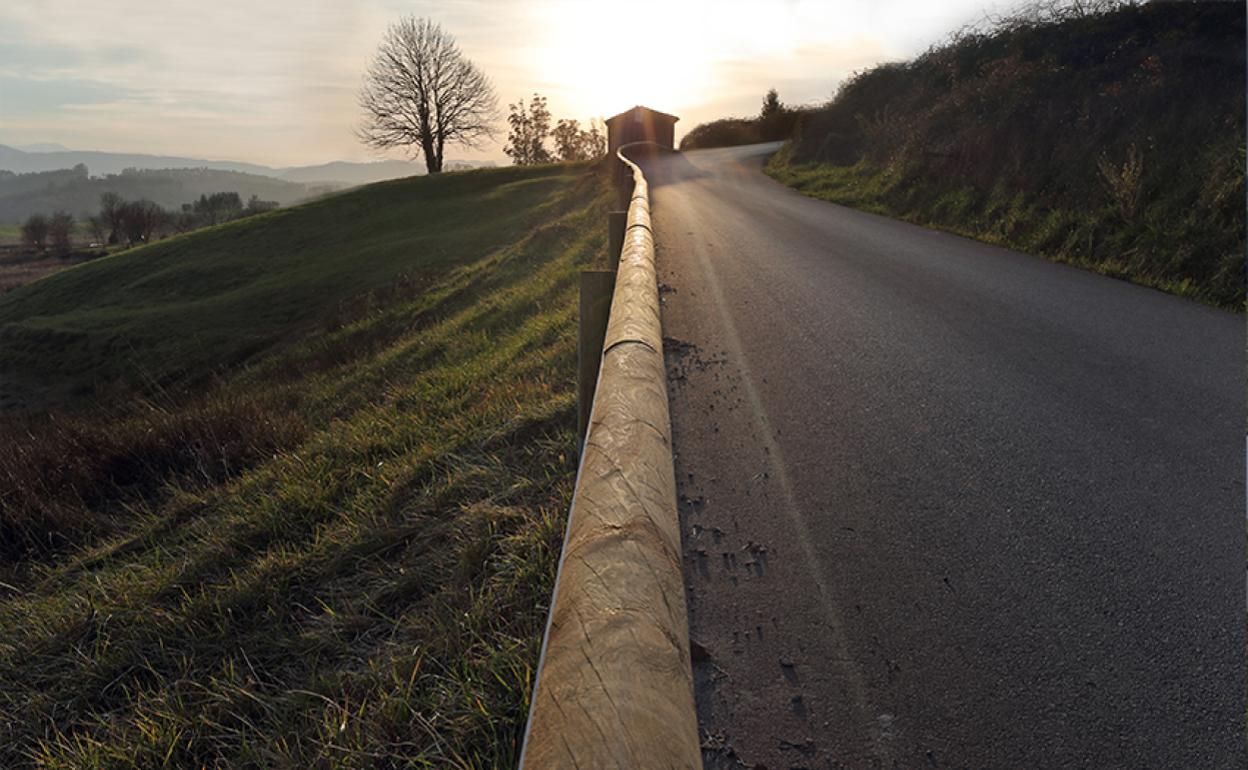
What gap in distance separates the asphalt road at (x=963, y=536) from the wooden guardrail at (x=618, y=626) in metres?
0.60

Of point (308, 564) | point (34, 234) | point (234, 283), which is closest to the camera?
point (308, 564)

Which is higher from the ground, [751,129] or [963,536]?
[751,129]

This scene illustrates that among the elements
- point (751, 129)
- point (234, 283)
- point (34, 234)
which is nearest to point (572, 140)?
point (751, 129)

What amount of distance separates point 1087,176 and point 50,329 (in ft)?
91.3

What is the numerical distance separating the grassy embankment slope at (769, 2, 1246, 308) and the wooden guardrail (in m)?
7.51

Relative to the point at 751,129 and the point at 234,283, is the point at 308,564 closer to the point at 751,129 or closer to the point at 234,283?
the point at 234,283

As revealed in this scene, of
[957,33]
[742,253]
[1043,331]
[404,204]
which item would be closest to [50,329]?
[404,204]

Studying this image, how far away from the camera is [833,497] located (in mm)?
2918

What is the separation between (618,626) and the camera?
119cm

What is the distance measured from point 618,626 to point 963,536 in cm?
196

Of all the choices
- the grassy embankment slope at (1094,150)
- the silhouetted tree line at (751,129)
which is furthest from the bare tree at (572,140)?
the grassy embankment slope at (1094,150)

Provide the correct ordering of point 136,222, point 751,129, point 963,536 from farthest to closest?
point 136,222 → point 751,129 → point 963,536

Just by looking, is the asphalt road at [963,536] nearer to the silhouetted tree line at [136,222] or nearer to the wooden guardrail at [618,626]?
the wooden guardrail at [618,626]

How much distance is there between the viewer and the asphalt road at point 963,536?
5.72ft
